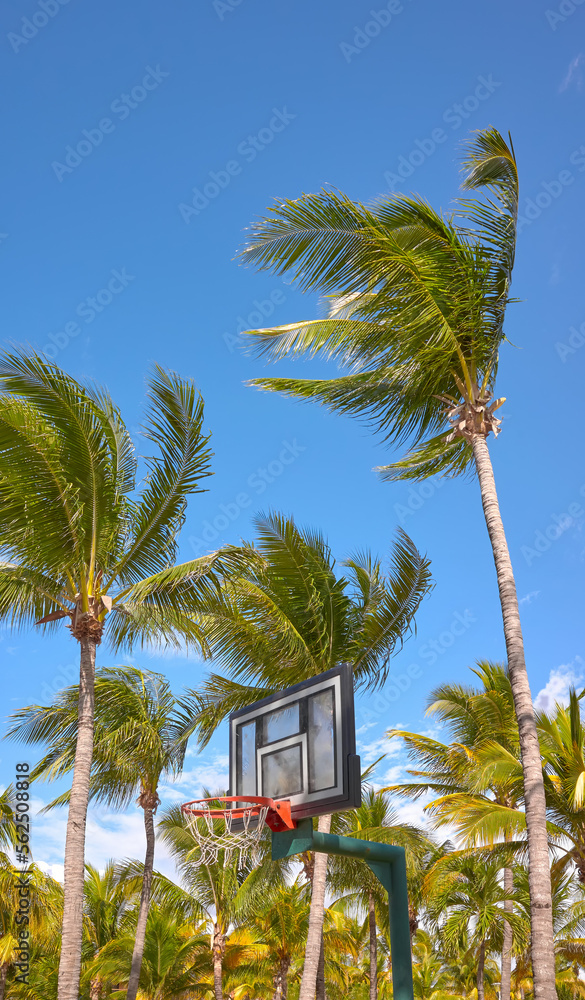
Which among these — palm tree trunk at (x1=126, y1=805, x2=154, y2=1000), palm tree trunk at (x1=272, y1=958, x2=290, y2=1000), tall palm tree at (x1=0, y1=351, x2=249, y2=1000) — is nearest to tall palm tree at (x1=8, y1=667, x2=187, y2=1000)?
palm tree trunk at (x1=126, y1=805, x2=154, y2=1000)

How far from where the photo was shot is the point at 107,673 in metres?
20.6

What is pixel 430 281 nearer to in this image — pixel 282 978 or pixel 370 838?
pixel 370 838

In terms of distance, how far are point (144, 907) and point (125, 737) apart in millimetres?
5580

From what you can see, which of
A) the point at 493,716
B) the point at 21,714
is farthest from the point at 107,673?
the point at 493,716

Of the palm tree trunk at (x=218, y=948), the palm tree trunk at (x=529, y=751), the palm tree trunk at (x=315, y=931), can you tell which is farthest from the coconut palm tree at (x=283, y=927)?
the palm tree trunk at (x=529, y=751)

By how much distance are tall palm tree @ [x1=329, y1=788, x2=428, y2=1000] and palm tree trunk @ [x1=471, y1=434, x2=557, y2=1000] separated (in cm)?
1179

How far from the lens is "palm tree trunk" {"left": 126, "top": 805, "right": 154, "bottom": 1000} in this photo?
21.3 metres

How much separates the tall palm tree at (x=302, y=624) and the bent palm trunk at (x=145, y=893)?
232 inches

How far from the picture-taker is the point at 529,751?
33.4 ft

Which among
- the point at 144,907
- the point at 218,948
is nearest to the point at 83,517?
the point at 144,907

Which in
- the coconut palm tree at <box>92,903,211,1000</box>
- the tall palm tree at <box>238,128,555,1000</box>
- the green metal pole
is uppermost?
the tall palm tree at <box>238,128,555,1000</box>

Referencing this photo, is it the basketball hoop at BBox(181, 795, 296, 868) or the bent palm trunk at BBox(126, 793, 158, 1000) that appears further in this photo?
the bent palm trunk at BBox(126, 793, 158, 1000)

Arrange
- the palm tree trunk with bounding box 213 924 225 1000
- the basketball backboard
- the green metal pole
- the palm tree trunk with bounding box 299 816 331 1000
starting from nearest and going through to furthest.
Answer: the basketball backboard, the green metal pole, the palm tree trunk with bounding box 299 816 331 1000, the palm tree trunk with bounding box 213 924 225 1000

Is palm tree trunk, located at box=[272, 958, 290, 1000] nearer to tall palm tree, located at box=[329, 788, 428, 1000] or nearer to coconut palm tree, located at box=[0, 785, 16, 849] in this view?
tall palm tree, located at box=[329, 788, 428, 1000]
